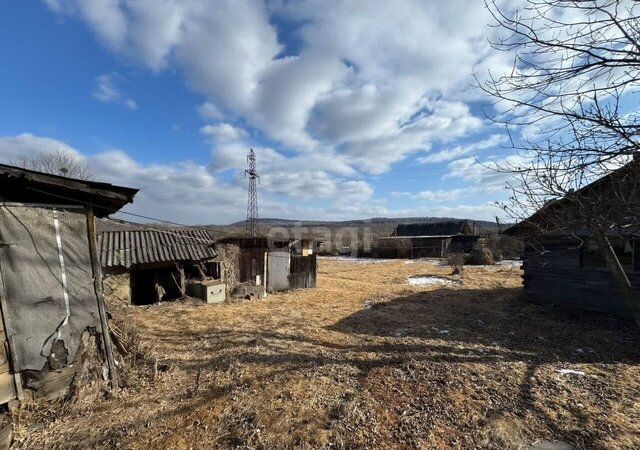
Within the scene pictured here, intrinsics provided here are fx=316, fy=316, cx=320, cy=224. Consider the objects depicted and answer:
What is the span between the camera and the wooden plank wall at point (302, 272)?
15164 mm

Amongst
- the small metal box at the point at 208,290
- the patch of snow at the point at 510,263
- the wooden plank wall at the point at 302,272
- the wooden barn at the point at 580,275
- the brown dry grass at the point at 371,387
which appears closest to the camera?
the brown dry grass at the point at 371,387

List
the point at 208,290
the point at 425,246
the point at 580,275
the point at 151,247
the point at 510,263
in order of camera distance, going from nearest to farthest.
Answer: the point at 580,275
the point at 208,290
the point at 151,247
the point at 510,263
the point at 425,246

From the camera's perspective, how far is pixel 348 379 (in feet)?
17.4

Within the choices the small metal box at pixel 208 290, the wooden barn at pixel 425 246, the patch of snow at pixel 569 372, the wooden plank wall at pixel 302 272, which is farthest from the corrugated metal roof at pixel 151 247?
the wooden barn at pixel 425 246

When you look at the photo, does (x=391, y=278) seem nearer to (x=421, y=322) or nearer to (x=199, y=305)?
(x=421, y=322)

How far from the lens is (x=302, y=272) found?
1546cm

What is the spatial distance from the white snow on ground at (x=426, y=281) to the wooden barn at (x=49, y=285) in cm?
1517

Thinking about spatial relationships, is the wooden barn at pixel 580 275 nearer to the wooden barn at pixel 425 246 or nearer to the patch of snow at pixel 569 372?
the patch of snow at pixel 569 372

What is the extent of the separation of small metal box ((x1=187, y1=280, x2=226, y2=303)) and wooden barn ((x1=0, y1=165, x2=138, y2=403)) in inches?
276

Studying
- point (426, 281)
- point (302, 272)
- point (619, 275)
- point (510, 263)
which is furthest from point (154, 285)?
point (510, 263)

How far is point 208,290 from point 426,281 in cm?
1205

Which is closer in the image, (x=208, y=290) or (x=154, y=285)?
(x=208, y=290)

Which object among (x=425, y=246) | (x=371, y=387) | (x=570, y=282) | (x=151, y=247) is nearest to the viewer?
(x=371, y=387)

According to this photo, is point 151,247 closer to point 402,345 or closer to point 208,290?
point 208,290
